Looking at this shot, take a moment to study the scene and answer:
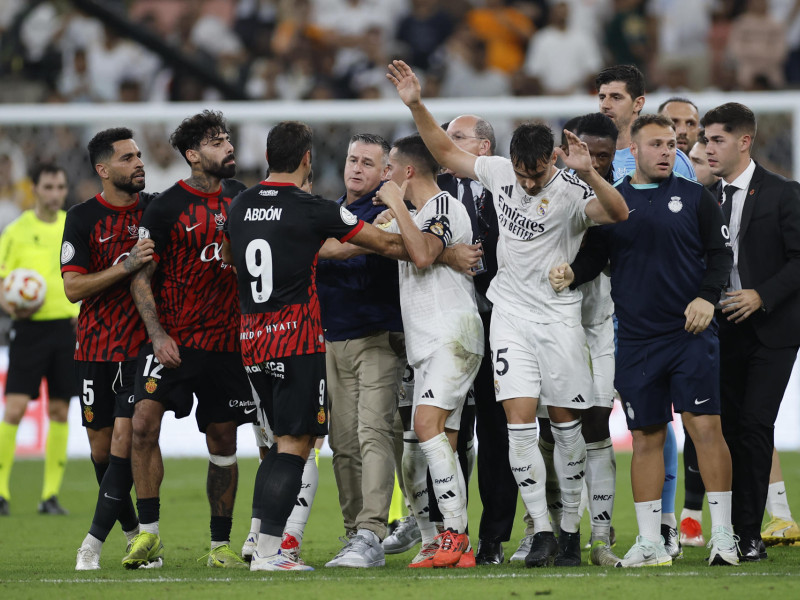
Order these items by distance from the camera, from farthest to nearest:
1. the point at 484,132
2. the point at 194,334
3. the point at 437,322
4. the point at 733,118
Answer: the point at 484,132 < the point at 194,334 < the point at 733,118 < the point at 437,322

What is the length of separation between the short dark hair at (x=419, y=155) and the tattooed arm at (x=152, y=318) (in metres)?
1.57

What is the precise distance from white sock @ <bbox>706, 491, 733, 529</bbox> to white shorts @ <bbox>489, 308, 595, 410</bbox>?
80cm

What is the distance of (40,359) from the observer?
10.3 metres

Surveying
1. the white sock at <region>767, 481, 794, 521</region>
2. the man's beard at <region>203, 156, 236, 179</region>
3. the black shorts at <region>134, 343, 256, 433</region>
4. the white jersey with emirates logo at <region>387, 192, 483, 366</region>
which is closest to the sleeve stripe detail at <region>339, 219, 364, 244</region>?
the white jersey with emirates logo at <region>387, 192, 483, 366</region>

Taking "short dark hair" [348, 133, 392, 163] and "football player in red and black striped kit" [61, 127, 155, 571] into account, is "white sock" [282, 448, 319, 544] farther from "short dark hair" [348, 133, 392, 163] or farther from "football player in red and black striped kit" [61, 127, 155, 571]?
"short dark hair" [348, 133, 392, 163]

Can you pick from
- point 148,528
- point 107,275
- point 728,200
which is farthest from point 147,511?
point 728,200

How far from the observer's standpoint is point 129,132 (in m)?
7.10

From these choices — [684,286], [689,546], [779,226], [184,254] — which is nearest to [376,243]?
[184,254]

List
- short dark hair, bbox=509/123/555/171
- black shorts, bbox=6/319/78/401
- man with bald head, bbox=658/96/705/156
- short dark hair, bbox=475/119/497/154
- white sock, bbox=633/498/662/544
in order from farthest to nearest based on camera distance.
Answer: black shorts, bbox=6/319/78/401 → man with bald head, bbox=658/96/705/156 → short dark hair, bbox=475/119/497/154 → white sock, bbox=633/498/662/544 → short dark hair, bbox=509/123/555/171

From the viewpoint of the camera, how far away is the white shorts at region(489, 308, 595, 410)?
6.18 meters

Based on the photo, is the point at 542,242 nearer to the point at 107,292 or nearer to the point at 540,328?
the point at 540,328

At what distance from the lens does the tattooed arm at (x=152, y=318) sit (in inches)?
257

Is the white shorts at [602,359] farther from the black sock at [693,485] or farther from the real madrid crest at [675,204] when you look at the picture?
the black sock at [693,485]

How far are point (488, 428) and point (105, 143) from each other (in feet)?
9.23
